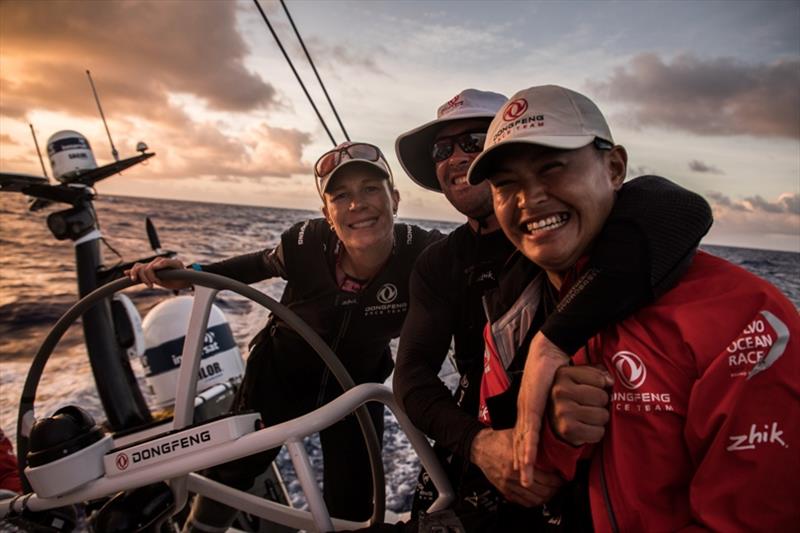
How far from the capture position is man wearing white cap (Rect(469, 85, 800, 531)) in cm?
79

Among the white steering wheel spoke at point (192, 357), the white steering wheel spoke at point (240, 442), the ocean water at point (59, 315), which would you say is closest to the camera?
the white steering wheel spoke at point (240, 442)

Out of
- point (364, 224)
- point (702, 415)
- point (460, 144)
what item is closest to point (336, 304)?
point (364, 224)

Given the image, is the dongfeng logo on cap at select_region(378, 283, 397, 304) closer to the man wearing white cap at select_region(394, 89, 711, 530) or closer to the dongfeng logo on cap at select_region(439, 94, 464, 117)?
the man wearing white cap at select_region(394, 89, 711, 530)

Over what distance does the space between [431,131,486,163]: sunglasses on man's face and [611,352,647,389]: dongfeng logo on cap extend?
0.94 meters

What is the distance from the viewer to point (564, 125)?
3.50 ft

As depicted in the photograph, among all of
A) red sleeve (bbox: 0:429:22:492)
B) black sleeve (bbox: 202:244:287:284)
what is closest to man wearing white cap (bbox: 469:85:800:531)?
black sleeve (bbox: 202:244:287:284)

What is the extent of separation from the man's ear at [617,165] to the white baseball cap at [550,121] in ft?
0.11

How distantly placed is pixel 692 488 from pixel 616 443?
13 cm

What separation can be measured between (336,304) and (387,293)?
0.22m

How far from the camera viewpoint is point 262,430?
125 centimetres

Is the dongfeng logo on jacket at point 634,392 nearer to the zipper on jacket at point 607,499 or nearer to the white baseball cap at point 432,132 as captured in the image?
the zipper on jacket at point 607,499

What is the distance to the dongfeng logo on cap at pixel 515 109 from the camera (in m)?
1.12

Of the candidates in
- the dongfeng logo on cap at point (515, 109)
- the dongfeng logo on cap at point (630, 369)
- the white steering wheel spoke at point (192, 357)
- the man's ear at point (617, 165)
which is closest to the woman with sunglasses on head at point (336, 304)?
the white steering wheel spoke at point (192, 357)

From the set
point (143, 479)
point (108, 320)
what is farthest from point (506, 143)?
point (108, 320)
